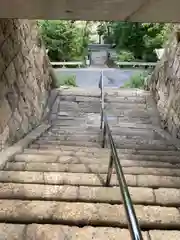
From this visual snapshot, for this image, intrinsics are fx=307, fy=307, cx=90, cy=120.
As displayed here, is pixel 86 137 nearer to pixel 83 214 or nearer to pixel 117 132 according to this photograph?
pixel 117 132

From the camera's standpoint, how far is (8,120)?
3.79 m

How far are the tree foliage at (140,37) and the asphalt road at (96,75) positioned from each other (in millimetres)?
1387

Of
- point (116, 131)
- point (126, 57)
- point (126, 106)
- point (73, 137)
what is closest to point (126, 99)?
point (126, 106)

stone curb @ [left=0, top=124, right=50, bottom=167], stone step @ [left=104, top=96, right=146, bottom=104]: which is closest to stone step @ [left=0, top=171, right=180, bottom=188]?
stone curb @ [left=0, top=124, right=50, bottom=167]

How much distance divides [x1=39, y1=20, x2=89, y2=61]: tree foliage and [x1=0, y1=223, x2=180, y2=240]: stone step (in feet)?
38.1

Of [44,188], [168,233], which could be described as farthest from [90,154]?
[168,233]

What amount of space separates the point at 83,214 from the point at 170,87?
16.1 feet

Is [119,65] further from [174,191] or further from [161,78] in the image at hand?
[174,191]

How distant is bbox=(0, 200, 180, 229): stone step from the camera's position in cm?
177

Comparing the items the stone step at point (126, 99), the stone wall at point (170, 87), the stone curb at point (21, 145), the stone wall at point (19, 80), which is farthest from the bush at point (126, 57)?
the stone curb at point (21, 145)

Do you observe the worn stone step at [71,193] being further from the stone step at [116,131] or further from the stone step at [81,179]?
the stone step at [116,131]

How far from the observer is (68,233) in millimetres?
1634

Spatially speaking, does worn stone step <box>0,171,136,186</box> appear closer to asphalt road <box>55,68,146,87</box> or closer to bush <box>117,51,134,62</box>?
asphalt road <box>55,68,146,87</box>

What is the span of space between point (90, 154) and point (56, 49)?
10.9 meters
